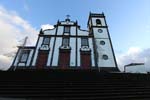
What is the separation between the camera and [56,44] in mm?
21750

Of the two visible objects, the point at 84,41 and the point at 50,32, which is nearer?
the point at 84,41

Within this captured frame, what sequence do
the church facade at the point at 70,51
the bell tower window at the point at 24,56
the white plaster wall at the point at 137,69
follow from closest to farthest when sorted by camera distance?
1. the white plaster wall at the point at 137,69
2. the church facade at the point at 70,51
3. the bell tower window at the point at 24,56

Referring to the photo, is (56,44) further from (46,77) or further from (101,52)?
(46,77)

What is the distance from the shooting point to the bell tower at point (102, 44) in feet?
65.1

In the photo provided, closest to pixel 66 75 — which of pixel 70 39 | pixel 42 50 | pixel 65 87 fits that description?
pixel 65 87

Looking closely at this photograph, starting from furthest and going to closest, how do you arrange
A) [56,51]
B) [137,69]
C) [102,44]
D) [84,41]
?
[84,41] < [102,44] < [56,51] < [137,69]

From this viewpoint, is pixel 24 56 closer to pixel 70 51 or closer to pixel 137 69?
pixel 70 51

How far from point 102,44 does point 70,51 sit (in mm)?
4444

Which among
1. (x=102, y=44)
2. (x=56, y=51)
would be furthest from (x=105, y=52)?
(x=56, y=51)

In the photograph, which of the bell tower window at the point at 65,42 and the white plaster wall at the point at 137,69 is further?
the bell tower window at the point at 65,42

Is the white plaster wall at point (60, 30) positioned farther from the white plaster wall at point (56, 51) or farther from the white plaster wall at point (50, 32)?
the white plaster wall at point (56, 51)

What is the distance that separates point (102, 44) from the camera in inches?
869

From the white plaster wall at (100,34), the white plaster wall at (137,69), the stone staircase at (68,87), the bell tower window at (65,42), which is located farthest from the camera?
the white plaster wall at (100,34)

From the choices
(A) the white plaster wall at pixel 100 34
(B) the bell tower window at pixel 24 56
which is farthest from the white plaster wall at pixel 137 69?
(B) the bell tower window at pixel 24 56
